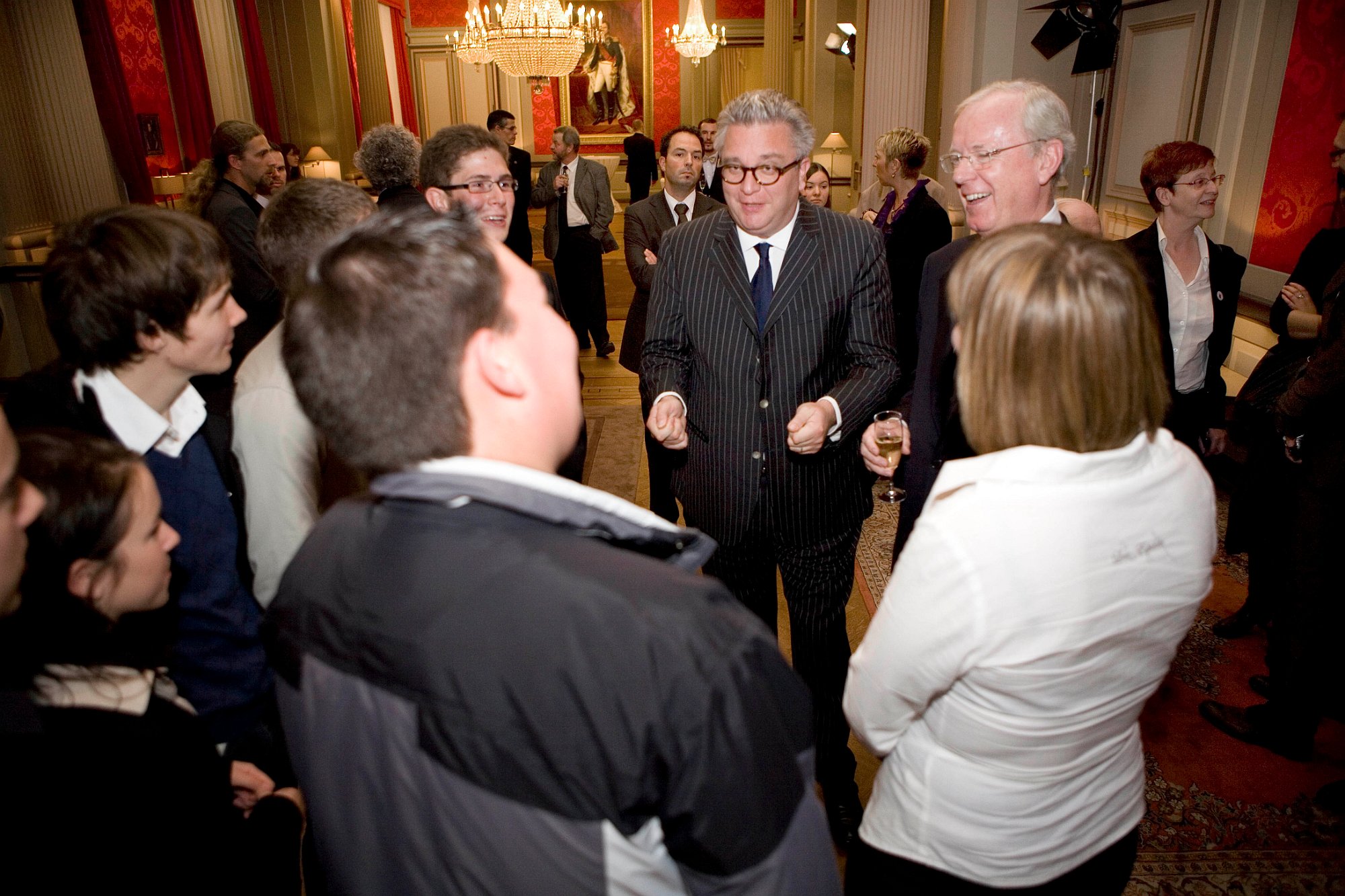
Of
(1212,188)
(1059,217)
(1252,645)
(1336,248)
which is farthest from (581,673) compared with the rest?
(1336,248)

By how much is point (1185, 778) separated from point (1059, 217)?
1.63 m

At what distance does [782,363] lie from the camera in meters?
1.94

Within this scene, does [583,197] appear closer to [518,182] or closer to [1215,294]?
[518,182]

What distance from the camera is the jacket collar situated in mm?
698

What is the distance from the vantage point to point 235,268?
11.2 feet

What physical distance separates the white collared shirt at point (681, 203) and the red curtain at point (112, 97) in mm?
4326

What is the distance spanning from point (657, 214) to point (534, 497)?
380 cm

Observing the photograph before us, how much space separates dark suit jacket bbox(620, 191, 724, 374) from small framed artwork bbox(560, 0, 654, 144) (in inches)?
507

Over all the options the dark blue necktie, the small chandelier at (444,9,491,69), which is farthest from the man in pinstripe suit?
the small chandelier at (444,9,491,69)

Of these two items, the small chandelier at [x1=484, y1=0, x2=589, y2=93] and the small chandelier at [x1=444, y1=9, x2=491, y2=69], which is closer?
the small chandelier at [x1=484, y1=0, x2=589, y2=93]

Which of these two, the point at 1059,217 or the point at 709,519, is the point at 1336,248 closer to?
the point at 1059,217

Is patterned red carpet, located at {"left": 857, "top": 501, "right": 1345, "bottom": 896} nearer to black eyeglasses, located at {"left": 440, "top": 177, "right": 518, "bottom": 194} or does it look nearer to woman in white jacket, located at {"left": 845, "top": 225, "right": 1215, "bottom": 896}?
woman in white jacket, located at {"left": 845, "top": 225, "right": 1215, "bottom": 896}

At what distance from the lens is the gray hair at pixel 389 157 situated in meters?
3.28

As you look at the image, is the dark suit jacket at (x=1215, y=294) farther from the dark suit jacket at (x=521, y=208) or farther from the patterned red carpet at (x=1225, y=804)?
the dark suit jacket at (x=521, y=208)
